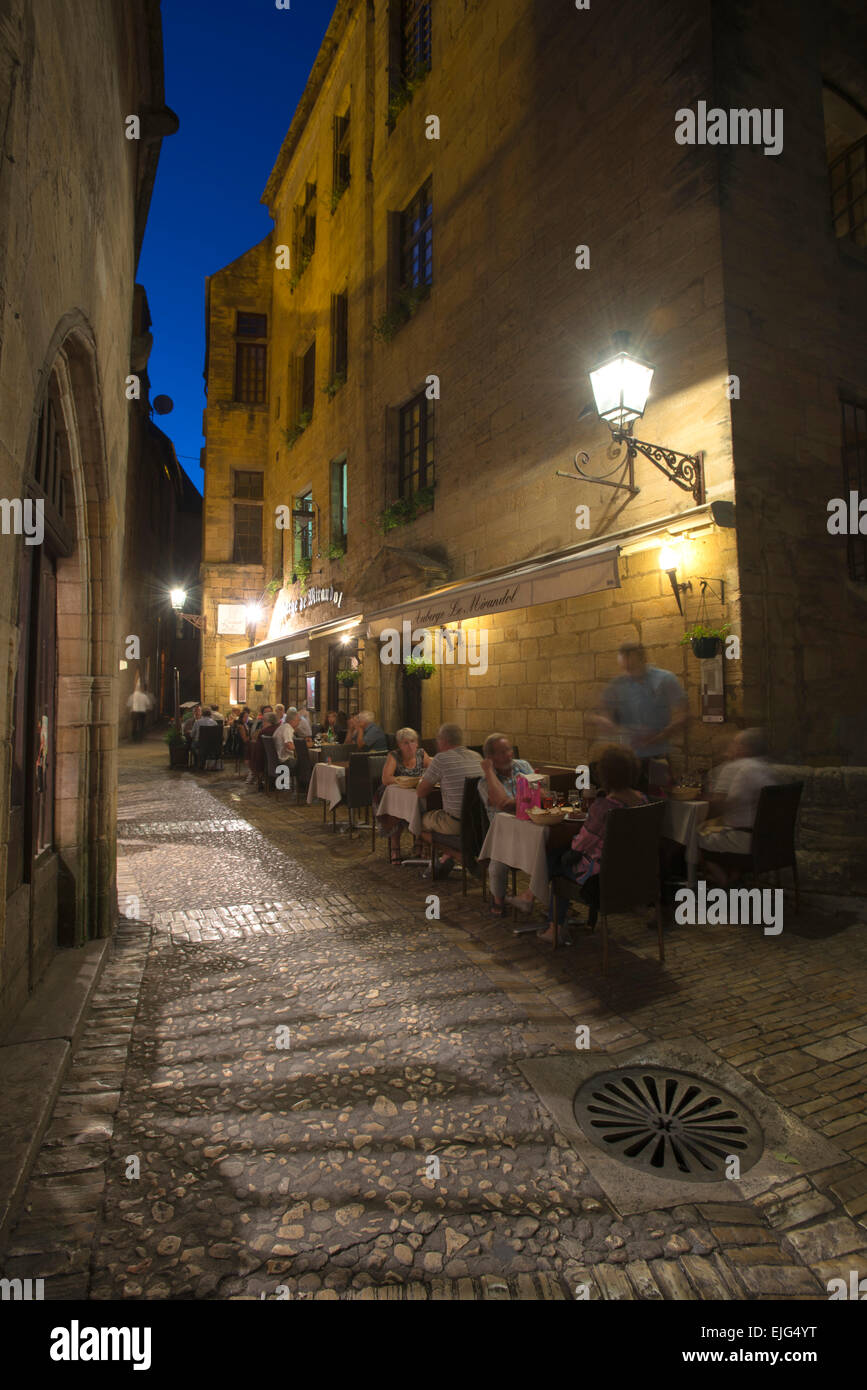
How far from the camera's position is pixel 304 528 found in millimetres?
17625

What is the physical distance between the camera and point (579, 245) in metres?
7.84

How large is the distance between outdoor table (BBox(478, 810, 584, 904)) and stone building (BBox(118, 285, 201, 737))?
43.0 ft

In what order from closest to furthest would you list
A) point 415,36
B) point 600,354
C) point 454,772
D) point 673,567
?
point 454,772, point 673,567, point 600,354, point 415,36

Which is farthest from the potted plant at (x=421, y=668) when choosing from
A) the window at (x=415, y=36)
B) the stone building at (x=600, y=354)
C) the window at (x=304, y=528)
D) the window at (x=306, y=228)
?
the window at (x=306, y=228)

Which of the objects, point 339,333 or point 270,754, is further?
point 339,333

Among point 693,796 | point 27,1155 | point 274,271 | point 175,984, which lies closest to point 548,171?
point 693,796

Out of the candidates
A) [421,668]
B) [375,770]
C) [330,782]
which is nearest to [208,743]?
[421,668]

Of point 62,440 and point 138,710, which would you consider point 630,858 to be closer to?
point 62,440

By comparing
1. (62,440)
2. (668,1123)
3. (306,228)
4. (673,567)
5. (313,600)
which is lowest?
(668,1123)

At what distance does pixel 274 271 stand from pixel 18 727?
22.4 m

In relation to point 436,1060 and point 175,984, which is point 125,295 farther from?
point 436,1060

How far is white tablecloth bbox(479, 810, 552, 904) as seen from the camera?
432 cm

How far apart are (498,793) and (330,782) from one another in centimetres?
398

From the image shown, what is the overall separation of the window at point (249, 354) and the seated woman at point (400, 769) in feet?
61.6
